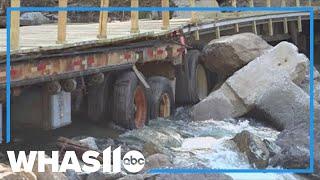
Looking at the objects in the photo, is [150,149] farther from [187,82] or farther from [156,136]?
[187,82]

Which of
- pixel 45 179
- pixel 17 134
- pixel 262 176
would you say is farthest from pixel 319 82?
pixel 45 179

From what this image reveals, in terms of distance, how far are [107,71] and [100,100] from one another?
2.00ft

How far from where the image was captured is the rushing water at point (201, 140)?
8.63m

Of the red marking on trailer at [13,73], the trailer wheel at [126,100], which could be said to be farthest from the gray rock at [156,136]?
the red marking on trailer at [13,73]

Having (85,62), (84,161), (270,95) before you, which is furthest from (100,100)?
(270,95)

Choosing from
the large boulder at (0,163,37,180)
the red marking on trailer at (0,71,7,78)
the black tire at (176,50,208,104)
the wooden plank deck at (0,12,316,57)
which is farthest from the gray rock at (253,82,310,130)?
the large boulder at (0,163,37,180)

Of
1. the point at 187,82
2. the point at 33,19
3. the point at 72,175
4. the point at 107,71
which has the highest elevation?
the point at 33,19

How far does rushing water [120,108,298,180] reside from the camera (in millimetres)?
8633

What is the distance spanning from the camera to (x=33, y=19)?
20375mm

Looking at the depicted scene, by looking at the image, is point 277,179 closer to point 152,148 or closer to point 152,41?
point 152,148

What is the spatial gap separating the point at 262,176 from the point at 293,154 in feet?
2.54

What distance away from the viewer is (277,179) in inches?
321

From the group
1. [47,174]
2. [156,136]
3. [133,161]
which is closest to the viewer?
[47,174]

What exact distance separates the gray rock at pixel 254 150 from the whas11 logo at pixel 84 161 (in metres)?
1.52
